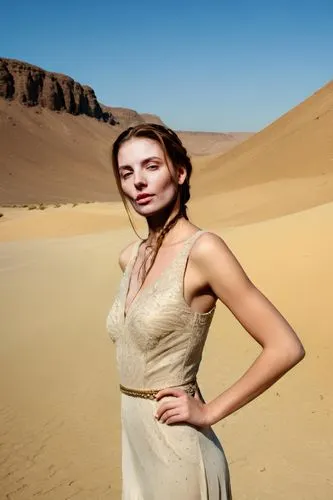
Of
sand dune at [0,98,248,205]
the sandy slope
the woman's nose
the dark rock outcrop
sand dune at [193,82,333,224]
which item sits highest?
the dark rock outcrop

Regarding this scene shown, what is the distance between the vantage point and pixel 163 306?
5.50 feet

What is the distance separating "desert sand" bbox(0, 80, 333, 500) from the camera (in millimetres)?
4531

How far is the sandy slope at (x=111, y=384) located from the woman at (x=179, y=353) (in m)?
2.75

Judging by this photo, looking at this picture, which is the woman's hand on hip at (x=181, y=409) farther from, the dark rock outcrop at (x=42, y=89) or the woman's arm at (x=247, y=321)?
the dark rock outcrop at (x=42, y=89)

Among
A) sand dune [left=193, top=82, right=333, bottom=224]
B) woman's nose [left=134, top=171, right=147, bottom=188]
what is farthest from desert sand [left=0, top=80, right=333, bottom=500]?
sand dune [left=193, top=82, right=333, bottom=224]

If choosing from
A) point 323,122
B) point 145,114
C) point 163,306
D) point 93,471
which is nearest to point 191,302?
point 163,306

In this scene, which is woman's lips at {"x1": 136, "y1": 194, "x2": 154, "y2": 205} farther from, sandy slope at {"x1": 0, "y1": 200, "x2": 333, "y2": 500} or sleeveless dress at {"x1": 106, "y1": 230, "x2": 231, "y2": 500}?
sandy slope at {"x1": 0, "y1": 200, "x2": 333, "y2": 500}

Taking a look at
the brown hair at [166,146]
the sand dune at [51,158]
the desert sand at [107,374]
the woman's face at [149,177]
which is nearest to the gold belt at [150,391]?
the brown hair at [166,146]

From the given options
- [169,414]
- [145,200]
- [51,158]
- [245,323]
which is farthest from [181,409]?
[51,158]

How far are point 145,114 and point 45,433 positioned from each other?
185m

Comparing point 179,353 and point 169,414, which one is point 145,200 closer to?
point 179,353

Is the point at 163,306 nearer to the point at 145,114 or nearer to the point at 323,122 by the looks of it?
the point at 323,122

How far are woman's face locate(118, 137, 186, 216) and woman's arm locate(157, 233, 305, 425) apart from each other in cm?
25

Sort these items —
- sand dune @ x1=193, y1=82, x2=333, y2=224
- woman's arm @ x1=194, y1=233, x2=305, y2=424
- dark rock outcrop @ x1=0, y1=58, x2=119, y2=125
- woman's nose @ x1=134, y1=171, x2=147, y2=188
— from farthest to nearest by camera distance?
dark rock outcrop @ x1=0, y1=58, x2=119, y2=125, sand dune @ x1=193, y1=82, x2=333, y2=224, woman's nose @ x1=134, y1=171, x2=147, y2=188, woman's arm @ x1=194, y1=233, x2=305, y2=424
